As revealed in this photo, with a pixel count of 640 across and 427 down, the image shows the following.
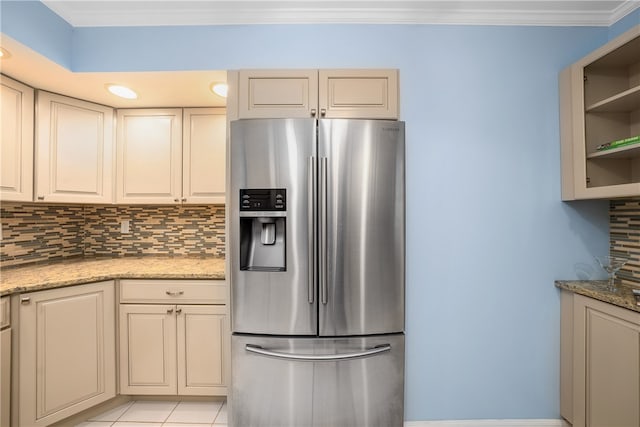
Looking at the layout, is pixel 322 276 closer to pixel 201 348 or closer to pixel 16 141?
pixel 201 348

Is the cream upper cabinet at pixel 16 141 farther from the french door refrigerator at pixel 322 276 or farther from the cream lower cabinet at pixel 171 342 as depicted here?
the french door refrigerator at pixel 322 276

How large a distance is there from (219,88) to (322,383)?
1959 millimetres

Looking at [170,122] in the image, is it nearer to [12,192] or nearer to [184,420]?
[12,192]

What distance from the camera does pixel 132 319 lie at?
197cm

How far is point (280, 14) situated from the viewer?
6.00 ft

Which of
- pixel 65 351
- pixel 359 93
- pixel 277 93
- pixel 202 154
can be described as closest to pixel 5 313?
pixel 65 351

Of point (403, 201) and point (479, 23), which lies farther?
point (479, 23)

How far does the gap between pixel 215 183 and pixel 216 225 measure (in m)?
0.45

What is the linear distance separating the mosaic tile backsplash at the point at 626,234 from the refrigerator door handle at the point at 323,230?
70.0 inches

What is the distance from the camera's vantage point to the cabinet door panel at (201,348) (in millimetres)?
1975

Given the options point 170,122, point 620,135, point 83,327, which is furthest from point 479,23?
point 83,327

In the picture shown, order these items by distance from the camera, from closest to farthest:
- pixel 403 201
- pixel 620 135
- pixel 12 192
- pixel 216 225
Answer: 1. pixel 403 201
2. pixel 620 135
3. pixel 12 192
4. pixel 216 225

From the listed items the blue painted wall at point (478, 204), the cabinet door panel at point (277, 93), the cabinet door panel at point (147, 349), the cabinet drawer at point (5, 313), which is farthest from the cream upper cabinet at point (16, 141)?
the cabinet door panel at point (277, 93)

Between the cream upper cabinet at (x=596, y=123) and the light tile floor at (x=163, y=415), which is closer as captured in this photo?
the cream upper cabinet at (x=596, y=123)
